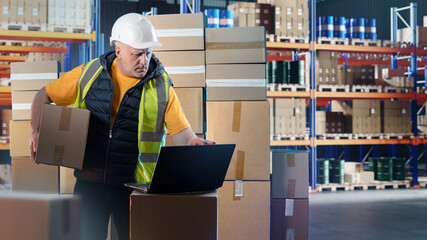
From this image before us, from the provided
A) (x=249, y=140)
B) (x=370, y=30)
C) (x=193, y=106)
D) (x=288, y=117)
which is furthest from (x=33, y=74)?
(x=370, y=30)

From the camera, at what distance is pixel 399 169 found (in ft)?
32.2

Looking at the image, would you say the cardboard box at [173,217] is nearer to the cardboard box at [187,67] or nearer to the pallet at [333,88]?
the cardboard box at [187,67]

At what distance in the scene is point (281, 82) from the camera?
351 inches

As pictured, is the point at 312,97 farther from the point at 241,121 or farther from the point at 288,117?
the point at 241,121

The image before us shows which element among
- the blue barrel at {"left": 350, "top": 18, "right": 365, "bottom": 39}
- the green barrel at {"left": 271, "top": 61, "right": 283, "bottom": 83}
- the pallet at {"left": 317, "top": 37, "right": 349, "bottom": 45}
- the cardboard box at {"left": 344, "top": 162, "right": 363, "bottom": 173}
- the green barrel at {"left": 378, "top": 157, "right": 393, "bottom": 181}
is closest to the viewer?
the green barrel at {"left": 271, "top": 61, "right": 283, "bottom": 83}

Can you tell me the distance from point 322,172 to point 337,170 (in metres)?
0.33

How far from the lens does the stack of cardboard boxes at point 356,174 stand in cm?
956

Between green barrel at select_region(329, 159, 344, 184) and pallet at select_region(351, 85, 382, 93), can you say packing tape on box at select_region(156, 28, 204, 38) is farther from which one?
pallet at select_region(351, 85, 382, 93)

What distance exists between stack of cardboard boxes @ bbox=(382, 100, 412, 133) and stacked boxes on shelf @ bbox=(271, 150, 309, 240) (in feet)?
18.7

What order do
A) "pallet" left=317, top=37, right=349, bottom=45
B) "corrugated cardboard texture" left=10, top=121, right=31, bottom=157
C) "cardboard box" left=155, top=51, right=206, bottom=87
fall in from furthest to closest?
"pallet" left=317, top=37, right=349, bottom=45 < "corrugated cardboard texture" left=10, top=121, right=31, bottom=157 < "cardboard box" left=155, top=51, right=206, bottom=87

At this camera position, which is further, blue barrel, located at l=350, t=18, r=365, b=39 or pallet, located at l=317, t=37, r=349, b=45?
blue barrel, located at l=350, t=18, r=365, b=39

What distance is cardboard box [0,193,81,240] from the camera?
1.89 metres

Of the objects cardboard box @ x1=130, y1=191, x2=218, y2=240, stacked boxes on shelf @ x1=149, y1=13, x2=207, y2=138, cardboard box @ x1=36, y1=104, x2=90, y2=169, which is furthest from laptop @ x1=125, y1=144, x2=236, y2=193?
stacked boxes on shelf @ x1=149, y1=13, x2=207, y2=138

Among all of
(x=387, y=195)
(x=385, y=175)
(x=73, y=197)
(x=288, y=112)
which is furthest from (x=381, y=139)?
(x=73, y=197)
